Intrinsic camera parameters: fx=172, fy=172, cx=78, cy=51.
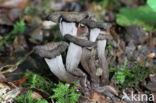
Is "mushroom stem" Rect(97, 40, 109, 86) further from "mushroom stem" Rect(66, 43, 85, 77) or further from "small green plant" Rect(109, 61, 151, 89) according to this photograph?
"mushroom stem" Rect(66, 43, 85, 77)

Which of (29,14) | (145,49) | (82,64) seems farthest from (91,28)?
(29,14)

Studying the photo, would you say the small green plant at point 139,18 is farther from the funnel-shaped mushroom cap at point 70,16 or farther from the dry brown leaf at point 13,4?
the dry brown leaf at point 13,4

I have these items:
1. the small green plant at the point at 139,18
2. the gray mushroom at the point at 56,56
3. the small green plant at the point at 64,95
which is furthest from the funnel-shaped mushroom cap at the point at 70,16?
the small green plant at the point at 139,18

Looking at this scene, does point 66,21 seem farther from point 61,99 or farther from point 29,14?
point 29,14

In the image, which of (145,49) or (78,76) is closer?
(78,76)

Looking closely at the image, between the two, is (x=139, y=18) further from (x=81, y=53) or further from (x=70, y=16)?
(x=70, y=16)

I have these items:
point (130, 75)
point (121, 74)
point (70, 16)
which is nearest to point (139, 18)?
point (130, 75)

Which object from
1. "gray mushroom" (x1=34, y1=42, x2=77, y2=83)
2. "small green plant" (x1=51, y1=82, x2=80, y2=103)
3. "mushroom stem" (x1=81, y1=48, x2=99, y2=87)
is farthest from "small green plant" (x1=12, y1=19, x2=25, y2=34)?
"small green plant" (x1=51, y1=82, x2=80, y2=103)
